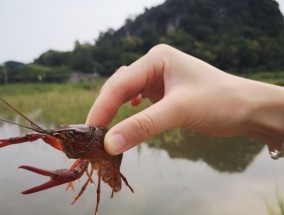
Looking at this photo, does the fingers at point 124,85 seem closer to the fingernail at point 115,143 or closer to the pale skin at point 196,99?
the pale skin at point 196,99

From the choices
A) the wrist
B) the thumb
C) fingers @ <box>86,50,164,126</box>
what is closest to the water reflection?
the wrist

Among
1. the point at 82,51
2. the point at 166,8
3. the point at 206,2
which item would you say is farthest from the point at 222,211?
the point at 166,8

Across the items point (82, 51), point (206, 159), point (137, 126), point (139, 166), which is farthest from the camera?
point (82, 51)

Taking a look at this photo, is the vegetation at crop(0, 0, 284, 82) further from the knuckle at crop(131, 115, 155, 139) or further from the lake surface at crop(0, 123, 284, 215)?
the knuckle at crop(131, 115, 155, 139)

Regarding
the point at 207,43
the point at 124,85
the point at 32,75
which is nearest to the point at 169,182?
the point at 124,85

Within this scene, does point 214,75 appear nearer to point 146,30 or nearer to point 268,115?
point 268,115

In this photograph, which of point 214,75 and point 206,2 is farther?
point 206,2
